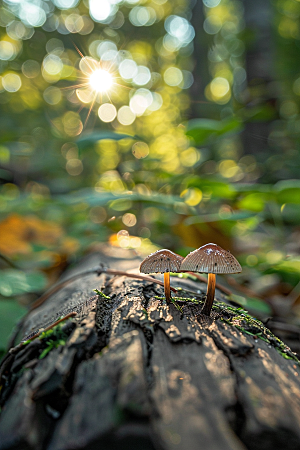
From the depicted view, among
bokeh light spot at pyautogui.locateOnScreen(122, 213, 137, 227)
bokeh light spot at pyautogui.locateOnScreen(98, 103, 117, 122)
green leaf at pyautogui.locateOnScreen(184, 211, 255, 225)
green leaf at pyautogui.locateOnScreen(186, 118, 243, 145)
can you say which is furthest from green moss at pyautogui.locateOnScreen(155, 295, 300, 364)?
bokeh light spot at pyautogui.locateOnScreen(98, 103, 117, 122)

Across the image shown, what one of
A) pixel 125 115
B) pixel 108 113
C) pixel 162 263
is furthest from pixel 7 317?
pixel 125 115

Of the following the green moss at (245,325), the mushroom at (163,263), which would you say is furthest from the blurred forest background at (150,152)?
the mushroom at (163,263)

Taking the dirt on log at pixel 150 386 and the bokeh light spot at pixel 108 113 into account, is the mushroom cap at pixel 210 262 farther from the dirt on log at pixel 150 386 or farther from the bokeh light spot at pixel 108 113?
the bokeh light spot at pixel 108 113

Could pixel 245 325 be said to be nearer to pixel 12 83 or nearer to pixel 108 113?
pixel 108 113

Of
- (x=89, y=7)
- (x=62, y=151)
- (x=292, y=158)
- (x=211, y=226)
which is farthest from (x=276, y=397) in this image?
(x=89, y=7)

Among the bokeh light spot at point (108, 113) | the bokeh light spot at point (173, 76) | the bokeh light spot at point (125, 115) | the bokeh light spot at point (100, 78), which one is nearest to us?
the bokeh light spot at point (100, 78)

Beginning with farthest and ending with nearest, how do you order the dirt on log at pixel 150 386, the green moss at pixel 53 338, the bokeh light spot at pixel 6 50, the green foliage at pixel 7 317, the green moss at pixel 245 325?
the bokeh light spot at pixel 6 50 < the green foliage at pixel 7 317 < the green moss at pixel 245 325 < the green moss at pixel 53 338 < the dirt on log at pixel 150 386

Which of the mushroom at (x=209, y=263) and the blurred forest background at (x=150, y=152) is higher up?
the blurred forest background at (x=150, y=152)
